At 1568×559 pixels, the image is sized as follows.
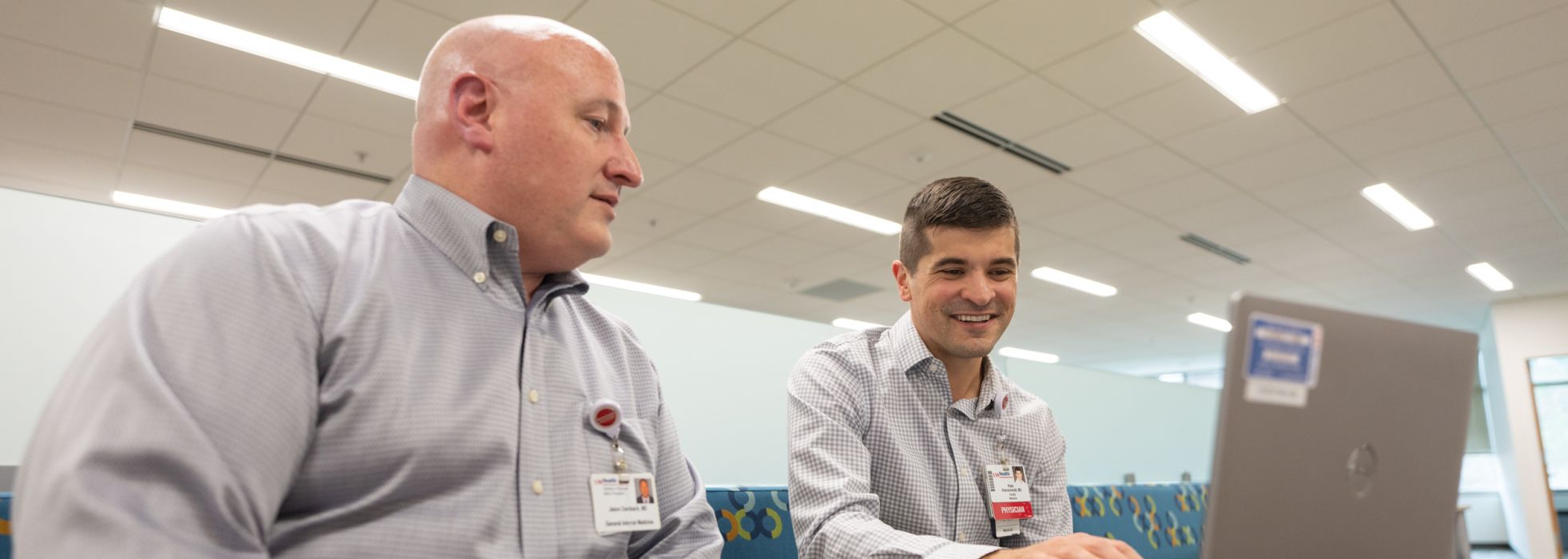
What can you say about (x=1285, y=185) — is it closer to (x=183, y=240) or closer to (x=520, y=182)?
(x=520, y=182)

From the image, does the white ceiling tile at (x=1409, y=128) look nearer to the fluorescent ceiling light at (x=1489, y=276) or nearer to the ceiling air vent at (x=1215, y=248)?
the ceiling air vent at (x=1215, y=248)

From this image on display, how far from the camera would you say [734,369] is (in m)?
2.32

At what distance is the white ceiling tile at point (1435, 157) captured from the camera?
15.0 ft

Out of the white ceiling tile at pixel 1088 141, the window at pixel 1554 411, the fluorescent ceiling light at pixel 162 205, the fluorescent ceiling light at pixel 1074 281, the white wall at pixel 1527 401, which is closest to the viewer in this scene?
the white ceiling tile at pixel 1088 141

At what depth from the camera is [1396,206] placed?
5.63m

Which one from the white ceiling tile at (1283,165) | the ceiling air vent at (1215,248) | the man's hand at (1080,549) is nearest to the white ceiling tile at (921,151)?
the white ceiling tile at (1283,165)

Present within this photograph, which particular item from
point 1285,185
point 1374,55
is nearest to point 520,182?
point 1374,55

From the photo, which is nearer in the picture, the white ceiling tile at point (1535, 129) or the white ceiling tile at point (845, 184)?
the white ceiling tile at point (1535, 129)

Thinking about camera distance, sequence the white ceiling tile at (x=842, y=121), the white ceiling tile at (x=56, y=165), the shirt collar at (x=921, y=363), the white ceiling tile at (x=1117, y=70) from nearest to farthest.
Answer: the shirt collar at (x=921, y=363) → the white ceiling tile at (x=1117, y=70) → the white ceiling tile at (x=842, y=121) → the white ceiling tile at (x=56, y=165)

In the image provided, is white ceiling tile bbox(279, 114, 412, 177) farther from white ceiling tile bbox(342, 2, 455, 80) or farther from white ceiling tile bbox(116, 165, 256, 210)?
white ceiling tile bbox(342, 2, 455, 80)

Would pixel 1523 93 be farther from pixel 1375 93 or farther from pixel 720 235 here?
pixel 720 235

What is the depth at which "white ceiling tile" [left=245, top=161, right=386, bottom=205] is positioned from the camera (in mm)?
5035

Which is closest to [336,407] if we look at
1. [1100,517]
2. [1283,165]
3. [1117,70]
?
[1100,517]

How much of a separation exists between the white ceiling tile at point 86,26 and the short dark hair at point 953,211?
11.3 feet
